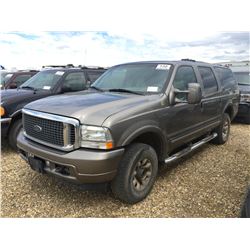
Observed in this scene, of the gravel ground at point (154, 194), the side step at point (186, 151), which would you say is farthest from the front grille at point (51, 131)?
the side step at point (186, 151)

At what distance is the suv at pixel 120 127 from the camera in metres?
2.73

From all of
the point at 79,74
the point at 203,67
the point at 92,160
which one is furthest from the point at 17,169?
the point at 203,67

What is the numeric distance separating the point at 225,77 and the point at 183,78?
7.91 ft

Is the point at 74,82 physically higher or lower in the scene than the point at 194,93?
lower

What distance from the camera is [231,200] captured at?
3.40m

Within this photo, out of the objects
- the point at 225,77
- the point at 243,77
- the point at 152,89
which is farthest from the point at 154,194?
the point at 243,77

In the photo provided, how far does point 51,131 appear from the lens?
2959 millimetres

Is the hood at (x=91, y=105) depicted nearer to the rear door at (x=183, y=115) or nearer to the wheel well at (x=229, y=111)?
the rear door at (x=183, y=115)

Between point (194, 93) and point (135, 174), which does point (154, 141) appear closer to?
point (135, 174)

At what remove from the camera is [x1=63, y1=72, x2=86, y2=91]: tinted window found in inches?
231

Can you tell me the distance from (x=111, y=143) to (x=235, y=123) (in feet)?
24.2

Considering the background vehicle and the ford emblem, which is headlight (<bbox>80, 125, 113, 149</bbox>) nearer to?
the ford emblem

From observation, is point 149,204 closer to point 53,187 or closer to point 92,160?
point 92,160

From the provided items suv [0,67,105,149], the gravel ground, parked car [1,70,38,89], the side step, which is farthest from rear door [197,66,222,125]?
parked car [1,70,38,89]
